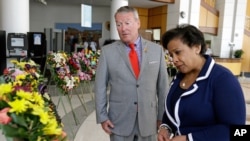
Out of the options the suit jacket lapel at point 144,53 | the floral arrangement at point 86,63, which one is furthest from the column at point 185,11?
the suit jacket lapel at point 144,53

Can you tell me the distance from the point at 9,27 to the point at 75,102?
94.5 inches

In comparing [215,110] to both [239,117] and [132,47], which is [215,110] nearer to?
[239,117]

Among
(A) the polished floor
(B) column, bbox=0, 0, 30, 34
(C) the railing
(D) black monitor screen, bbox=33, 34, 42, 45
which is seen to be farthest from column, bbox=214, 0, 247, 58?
(B) column, bbox=0, 0, 30, 34

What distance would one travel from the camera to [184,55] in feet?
3.64

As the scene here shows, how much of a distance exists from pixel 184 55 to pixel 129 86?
61 centimetres

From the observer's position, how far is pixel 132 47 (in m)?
1.69

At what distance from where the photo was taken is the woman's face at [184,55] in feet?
3.64

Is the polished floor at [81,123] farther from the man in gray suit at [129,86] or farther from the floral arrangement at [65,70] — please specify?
the man in gray suit at [129,86]

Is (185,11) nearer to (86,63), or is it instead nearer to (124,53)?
(86,63)

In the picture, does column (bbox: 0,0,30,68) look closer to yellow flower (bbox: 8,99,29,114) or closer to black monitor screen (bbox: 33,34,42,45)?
black monitor screen (bbox: 33,34,42,45)

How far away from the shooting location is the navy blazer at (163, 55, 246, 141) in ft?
3.24

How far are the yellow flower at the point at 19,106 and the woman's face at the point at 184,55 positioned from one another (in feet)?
2.18

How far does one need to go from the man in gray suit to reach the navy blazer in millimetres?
512

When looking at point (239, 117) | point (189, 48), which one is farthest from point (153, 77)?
point (239, 117)
